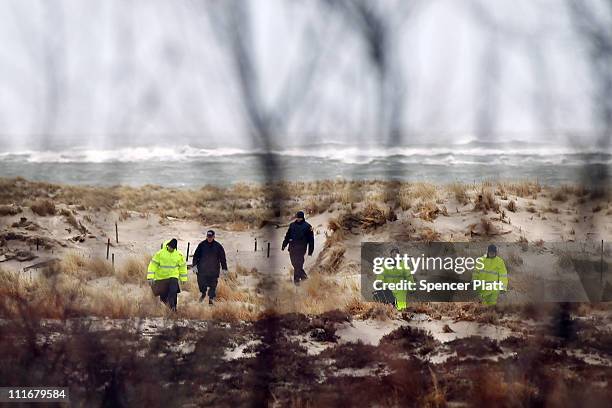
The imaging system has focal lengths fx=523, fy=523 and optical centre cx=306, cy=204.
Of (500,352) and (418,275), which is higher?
(418,275)

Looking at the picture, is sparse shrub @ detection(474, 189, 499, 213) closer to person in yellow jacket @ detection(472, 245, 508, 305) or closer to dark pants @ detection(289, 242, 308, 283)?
person in yellow jacket @ detection(472, 245, 508, 305)

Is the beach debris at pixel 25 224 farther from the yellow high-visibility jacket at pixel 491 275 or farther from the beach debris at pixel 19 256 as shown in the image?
the yellow high-visibility jacket at pixel 491 275

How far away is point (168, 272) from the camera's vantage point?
915cm

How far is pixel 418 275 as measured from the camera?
33.9 feet

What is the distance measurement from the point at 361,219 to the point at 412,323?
4.70 metres

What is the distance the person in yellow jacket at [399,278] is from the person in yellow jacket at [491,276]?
4.11ft

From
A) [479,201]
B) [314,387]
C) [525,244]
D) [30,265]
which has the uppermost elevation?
[479,201]

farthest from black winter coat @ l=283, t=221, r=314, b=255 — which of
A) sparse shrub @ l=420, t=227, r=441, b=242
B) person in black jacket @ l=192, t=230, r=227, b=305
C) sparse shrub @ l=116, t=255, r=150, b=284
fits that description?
sparse shrub @ l=116, t=255, r=150, b=284

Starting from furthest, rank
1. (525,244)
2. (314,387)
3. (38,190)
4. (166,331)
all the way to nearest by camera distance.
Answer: (38,190), (525,244), (166,331), (314,387)

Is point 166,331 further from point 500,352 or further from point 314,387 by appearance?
point 500,352

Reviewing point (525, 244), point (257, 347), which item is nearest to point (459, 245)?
point (525, 244)

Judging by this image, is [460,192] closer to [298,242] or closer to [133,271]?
[298,242]

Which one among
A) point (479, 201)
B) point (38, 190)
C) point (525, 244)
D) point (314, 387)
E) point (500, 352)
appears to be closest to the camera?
point (314, 387)

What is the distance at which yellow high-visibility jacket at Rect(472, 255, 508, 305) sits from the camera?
30.2ft
